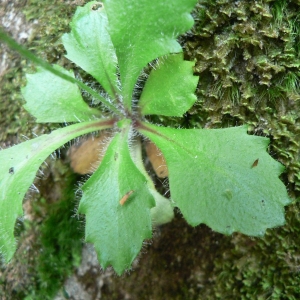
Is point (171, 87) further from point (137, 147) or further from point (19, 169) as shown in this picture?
point (19, 169)

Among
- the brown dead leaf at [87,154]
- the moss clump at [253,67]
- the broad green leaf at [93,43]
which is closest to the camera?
the moss clump at [253,67]

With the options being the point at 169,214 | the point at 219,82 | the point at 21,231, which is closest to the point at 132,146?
the point at 169,214

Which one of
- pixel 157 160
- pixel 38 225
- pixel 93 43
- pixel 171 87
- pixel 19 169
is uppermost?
pixel 93 43

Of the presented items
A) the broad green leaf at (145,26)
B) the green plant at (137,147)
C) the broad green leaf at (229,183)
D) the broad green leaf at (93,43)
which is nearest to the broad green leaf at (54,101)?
the green plant at (137,147)

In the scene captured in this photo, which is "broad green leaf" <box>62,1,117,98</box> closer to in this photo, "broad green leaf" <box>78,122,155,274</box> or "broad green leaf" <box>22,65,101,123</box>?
"broad green leaf" <box>22,65,101,123</box>

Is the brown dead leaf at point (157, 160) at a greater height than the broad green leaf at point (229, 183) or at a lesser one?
lesser

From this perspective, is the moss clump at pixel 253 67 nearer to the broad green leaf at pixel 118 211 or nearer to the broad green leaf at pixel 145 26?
the broad green leaf at pixel 145 26

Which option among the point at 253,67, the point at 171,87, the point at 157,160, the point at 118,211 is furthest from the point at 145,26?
the point at 118,211
